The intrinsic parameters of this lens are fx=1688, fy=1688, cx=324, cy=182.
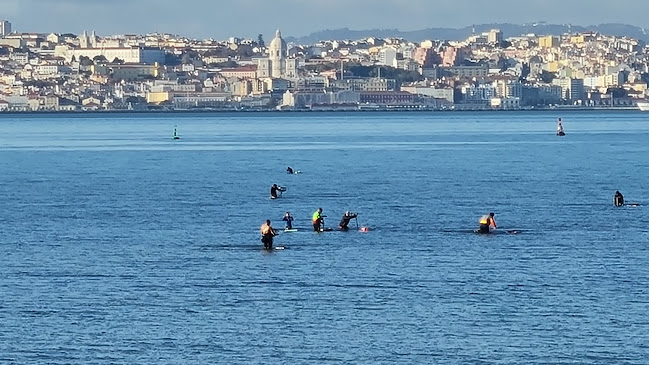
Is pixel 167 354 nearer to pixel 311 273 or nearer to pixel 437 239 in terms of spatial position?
pixel 311 273

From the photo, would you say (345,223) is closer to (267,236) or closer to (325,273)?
(267,236)

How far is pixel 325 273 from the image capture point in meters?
34.7

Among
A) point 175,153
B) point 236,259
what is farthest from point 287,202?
point 175,153

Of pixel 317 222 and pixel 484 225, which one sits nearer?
pixel 484 225

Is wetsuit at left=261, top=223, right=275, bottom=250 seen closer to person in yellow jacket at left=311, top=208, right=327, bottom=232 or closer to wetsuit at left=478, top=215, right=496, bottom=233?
→ person in yellow jacket at left=311, top=208, right=327, bottom=232

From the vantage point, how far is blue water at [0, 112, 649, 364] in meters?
27.1

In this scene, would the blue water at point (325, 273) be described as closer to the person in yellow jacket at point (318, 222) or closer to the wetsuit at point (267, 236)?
the wetsuit at point (267, 236)

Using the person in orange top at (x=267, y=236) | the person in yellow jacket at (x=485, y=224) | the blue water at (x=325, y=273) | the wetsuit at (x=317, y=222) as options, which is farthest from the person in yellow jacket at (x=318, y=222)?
the person in yellow jacket at (x=485, y=224)

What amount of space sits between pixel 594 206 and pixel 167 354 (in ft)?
90.5

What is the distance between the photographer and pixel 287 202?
55.2m

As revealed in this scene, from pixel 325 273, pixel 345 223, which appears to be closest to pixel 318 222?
pixel 345 223

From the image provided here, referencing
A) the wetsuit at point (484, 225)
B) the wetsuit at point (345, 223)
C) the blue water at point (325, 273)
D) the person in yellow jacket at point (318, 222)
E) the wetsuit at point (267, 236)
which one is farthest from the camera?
the wetsuit at point (345, 223)

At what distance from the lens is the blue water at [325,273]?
27062mm

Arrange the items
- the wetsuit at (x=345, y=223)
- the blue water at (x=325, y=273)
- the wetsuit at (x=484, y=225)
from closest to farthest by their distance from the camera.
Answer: the blue water at (x=325, y=273) < the wetsuit at (x=484, y=225) < the wetsuit at (x=345, y=223)
